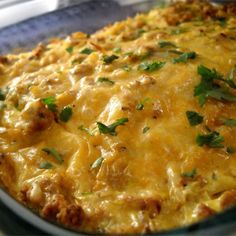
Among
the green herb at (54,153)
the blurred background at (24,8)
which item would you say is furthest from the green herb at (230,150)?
the blurred background at (24,8)

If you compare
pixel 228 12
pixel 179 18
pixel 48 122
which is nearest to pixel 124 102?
pixel 48 122

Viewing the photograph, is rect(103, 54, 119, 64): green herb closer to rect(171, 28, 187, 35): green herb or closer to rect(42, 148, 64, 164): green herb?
rect(171, 28, 187, 35): green herb

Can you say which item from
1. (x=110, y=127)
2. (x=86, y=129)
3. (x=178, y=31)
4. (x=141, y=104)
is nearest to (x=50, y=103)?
(x=86, y=129)

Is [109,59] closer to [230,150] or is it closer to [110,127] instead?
[110,127]

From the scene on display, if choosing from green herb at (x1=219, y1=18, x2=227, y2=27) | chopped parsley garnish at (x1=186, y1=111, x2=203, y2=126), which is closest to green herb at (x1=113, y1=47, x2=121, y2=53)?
green herb at (x1=219, y1=18, x2=227, y2=27)

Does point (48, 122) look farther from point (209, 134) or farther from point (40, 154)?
point (209, 134)

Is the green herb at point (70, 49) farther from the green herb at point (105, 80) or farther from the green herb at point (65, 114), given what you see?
the green herb at point (65, 114)
